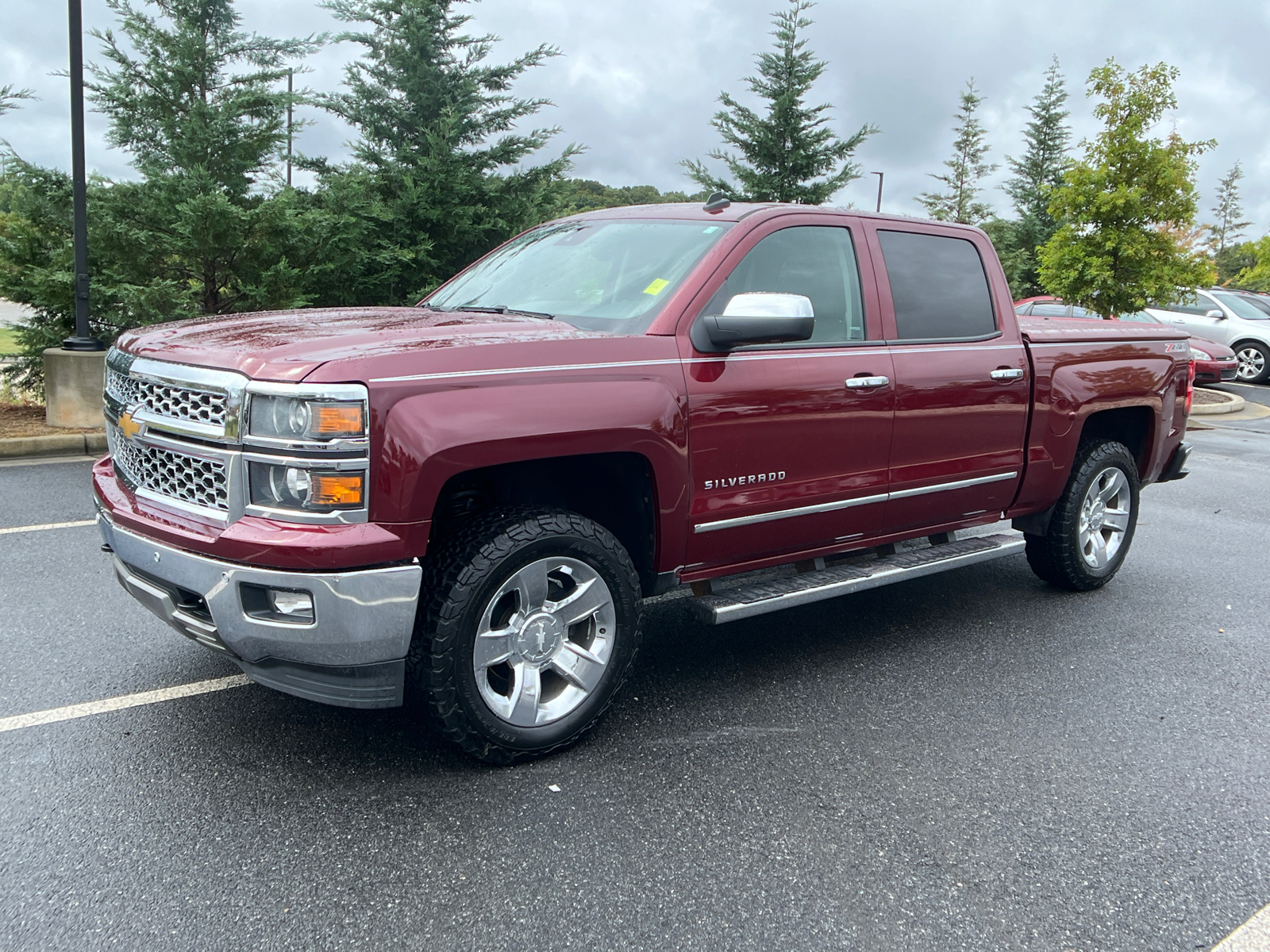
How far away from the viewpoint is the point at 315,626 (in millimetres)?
2811

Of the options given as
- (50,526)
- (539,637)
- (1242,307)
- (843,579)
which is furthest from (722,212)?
(1242,307)

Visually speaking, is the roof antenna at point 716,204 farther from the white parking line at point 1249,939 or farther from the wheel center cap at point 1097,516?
the white parking line at point 1249,939

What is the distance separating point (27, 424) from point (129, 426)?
7292 mm

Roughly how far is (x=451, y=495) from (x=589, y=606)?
59 centimetres

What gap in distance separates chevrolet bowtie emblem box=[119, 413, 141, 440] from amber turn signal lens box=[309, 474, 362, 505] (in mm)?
817

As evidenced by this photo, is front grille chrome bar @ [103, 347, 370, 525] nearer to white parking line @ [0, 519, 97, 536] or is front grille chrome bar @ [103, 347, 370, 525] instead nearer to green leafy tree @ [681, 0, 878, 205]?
white parking line @ [0, 519, 97, 536]

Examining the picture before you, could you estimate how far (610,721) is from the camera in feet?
12.0

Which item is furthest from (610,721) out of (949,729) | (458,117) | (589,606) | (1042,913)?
(458,117)

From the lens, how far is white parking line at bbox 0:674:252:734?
3438 millimetres

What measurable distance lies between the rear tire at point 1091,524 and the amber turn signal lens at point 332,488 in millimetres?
3900

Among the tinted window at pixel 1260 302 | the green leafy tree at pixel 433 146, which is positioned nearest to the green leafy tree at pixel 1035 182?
the tinted window at pixel 1260 302

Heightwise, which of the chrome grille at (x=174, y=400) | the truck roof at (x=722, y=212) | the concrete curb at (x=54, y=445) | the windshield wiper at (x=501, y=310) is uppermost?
the truck roof at (x=722, y=212)

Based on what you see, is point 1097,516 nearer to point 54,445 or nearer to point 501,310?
point 501,310

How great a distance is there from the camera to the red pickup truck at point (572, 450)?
2.82 metres
